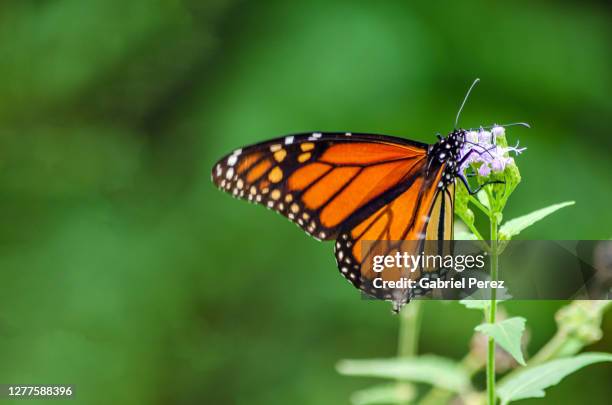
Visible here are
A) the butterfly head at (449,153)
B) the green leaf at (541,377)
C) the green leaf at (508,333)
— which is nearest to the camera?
the green leaf at (508,333)

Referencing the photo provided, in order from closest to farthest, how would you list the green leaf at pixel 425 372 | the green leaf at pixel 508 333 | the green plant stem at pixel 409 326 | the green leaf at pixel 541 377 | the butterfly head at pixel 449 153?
the green leaf at pixel 508 333, the green leaf at pixel 541 377, the butterfly head at pixel 449 153, the green leaf at pixel 425 372, the green plant stem at pixel 409 326

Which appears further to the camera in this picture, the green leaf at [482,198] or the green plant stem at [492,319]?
the green leaf at [482,198]

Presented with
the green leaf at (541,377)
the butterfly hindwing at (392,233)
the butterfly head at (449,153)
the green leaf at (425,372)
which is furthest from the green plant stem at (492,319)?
the green leaf at (425,372)

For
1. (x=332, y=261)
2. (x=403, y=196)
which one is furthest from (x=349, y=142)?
(x=332, y=261)

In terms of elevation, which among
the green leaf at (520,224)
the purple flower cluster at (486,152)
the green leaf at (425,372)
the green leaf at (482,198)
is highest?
the purple flower cluster at (486,152)

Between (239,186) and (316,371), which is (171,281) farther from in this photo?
(239,186)

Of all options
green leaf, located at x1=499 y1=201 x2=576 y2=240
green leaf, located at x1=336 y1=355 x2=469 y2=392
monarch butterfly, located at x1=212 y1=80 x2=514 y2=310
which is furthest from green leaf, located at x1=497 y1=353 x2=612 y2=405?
monarch butterfly, located at x1=212 y1=80 x2=514 y2=310

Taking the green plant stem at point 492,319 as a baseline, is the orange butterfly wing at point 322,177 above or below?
above

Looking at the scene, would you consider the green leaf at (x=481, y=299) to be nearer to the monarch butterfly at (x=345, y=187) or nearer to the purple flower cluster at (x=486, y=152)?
the purple flower cluster at (x=486, y=152)

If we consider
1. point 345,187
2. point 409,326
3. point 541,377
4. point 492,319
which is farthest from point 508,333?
point 409,326

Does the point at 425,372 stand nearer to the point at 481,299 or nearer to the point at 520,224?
the point at 481,299
